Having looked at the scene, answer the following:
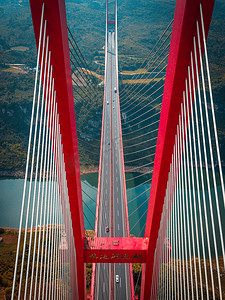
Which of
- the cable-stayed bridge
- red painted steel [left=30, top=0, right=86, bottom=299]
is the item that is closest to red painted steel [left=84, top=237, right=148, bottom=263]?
the cable-stayed bridge

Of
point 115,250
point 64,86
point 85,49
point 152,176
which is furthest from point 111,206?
point 85,49

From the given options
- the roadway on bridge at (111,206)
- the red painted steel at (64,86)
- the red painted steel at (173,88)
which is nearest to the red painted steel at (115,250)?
the red painted steel at (173,88)

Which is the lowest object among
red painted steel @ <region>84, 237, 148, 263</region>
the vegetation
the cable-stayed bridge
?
red painted steel @ <region>84, 237, 148, 263</region>

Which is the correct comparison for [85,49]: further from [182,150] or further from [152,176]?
[182,150]

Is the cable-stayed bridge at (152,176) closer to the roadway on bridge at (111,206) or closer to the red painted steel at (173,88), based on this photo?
the red painted steel at (173,88)

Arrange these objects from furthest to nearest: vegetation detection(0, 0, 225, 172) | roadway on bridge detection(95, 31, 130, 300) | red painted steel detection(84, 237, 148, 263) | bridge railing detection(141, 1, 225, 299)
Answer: vegetation detection(0, 0, 225, 172), roadway on bridge detection(95, 31, 130, 300), red painted steel detection(84, 237, 148, 263), bridge railing detection(141, 1, 225, 299)

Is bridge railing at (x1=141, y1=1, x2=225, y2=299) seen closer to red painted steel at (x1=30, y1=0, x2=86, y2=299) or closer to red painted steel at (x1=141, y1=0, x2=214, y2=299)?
red painted steel at (x1=141, y1=0, x2=214, y2=299)
